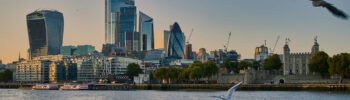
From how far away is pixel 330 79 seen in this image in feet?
331

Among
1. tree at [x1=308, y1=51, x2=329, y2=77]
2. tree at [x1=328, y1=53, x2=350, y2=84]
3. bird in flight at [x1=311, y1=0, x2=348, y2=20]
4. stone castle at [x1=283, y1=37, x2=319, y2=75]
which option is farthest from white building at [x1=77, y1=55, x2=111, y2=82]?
bird in flight at [x1=311, y1=0, x2=348, y2=20]

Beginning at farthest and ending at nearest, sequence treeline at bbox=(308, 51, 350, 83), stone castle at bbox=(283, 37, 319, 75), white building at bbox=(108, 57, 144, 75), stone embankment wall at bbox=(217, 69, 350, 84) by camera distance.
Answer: white building at bbox=(108, 57, 144, 75) < stone castle at bbox=(283, 37, 319, 75) < stone embankment wall at bbox=(217, 69, 350, 84) < treeline at bbox=(308, 51, 350, 83)

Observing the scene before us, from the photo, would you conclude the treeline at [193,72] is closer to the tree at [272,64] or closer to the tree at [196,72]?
the tree at [196,72]

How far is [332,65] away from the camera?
9281cm

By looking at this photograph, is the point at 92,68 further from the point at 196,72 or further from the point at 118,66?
the point at 196,72

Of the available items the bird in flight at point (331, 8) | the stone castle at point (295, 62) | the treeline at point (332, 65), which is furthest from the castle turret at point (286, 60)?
the bird in flight at point (331, 8)

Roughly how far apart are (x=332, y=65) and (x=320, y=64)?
8.00 metres

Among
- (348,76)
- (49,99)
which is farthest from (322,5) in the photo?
(348,76)

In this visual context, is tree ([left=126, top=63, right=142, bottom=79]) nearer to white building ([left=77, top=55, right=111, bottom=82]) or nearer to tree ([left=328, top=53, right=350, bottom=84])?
white building ([left=77, top=55, right=111, bottom=82])

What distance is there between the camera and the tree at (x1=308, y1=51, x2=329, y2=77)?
10044 centimetres

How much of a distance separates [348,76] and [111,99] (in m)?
45.5

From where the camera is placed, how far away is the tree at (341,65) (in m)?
90.3

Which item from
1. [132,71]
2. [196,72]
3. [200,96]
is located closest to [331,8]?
[200,96]

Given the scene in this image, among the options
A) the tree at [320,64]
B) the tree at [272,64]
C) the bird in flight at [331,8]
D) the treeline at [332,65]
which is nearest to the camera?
the bird in flight at [331,8]
